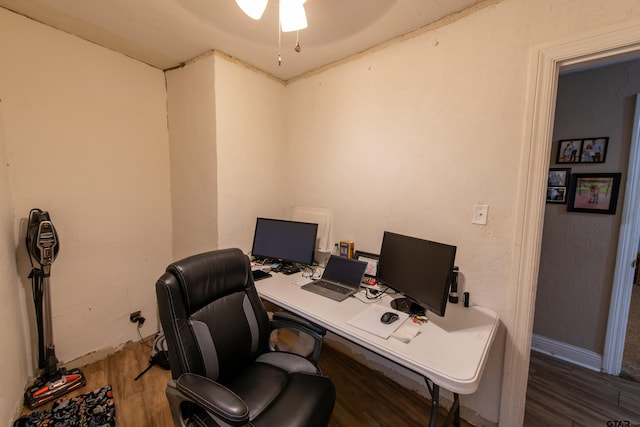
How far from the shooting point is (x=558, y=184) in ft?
7.73

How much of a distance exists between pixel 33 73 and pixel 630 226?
4547 mm

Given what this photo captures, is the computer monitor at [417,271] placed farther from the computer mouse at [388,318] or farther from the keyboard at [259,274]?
the keyboard at [259,274]

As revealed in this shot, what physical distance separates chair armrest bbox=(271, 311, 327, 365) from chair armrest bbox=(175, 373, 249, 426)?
1.72ft

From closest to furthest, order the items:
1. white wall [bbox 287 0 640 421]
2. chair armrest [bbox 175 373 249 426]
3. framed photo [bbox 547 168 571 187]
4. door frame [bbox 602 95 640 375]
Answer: chair armrest [bbox 175 373 249 426]
white wall [bbox 287 0 640 421]
door frame [bbox 602 95 640 375]
framed photo [bbox 547 168 571 187]

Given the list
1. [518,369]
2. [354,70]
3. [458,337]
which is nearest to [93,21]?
[354,70]

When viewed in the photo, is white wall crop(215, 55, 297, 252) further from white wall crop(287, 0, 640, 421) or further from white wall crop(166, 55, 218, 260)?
white wall crop(287, 0, 640, 421)

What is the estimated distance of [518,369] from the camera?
4.80 ft

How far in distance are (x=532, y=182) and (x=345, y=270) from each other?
1249 millimetres

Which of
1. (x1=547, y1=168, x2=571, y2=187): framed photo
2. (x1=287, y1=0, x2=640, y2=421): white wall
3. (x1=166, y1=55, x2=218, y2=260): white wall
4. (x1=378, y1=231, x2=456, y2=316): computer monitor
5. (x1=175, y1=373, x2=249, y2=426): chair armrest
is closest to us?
(x1=175, y1=373, x2=249, y2=426): chair armrest

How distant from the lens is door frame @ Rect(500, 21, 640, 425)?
49.5 inches

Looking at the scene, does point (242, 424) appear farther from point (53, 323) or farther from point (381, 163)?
point (53, 323)

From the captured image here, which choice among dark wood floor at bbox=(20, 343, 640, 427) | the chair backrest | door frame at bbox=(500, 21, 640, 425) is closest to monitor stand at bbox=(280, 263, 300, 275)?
the chair backrest

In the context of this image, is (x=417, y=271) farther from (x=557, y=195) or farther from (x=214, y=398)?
(x=557, y=195)

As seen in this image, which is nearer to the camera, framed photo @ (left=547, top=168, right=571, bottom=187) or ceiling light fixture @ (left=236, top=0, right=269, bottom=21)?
ceiling light fixture @ (left=236, top=0, right=269, bottom=21)
